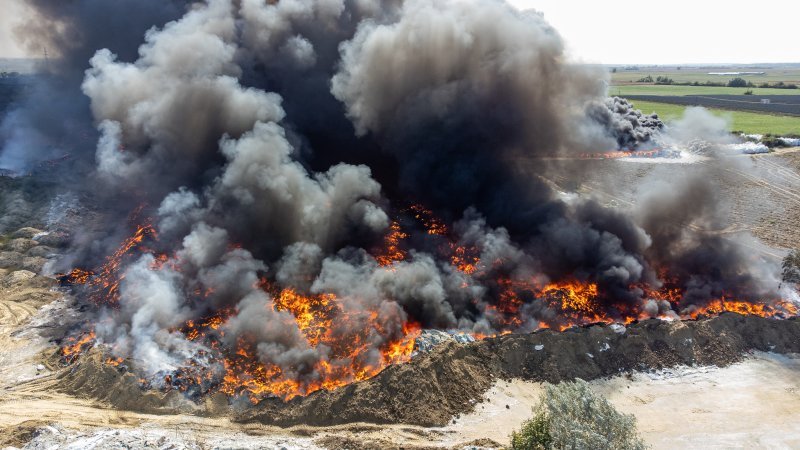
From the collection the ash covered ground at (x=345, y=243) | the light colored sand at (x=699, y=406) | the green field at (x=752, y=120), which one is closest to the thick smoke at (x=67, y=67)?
the ash covered ground at (x=345, y=243)

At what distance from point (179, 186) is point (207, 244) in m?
9.16

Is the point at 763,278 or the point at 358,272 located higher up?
the point at 358,272

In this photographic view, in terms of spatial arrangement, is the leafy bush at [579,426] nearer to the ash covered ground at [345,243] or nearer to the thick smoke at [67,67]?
the ash covered ground at [345,243]

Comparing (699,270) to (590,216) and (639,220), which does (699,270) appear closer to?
(639,220)

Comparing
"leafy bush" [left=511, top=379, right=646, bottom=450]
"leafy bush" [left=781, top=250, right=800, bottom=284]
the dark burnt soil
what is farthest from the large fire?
"leafy bush" [left=511, top=379, right=646, bottom=450]

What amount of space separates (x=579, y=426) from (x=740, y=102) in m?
95.1

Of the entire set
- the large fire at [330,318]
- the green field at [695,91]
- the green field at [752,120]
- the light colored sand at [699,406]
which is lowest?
the light colored sand at [699,406]

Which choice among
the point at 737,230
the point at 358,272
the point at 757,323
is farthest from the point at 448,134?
the point at 737,230

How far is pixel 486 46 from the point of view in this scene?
3822cm

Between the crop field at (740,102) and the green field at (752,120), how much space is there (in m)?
Answer: 4.14

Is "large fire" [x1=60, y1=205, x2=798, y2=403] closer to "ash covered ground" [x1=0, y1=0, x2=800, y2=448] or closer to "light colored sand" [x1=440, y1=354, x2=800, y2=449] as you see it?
"ash covered ground" [x1=0, y1=0, x2=800, y2=448]

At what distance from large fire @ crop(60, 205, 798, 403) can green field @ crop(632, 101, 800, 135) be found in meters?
46.3

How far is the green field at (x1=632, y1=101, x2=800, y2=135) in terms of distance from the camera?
210 feet

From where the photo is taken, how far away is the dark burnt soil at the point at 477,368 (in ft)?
69.2
